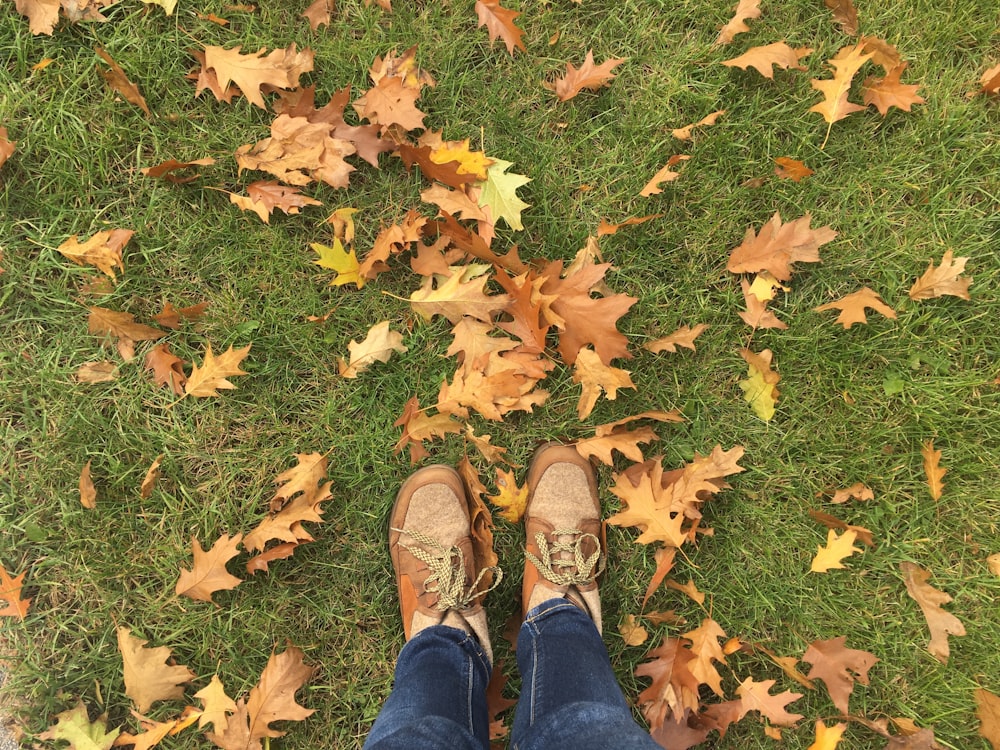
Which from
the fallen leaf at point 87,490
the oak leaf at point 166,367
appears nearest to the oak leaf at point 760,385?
the oak leaf at point 166,367

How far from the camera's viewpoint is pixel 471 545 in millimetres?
2246

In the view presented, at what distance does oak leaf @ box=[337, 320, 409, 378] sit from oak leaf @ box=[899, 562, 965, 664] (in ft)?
6.52

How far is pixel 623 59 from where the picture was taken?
7.54 ft

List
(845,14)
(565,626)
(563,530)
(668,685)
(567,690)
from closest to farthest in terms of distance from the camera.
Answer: (567,690)
(565,626)
(668,685)
(563,530)
(845,14)

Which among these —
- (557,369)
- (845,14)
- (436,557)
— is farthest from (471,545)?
(845,14)

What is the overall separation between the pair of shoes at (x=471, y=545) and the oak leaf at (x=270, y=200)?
40.8 inches

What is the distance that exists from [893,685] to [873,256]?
60.8 inches

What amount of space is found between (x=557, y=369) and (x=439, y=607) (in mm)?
912

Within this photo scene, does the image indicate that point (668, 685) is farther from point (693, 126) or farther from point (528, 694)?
point (693, 126)

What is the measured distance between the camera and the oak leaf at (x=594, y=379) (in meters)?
2.13

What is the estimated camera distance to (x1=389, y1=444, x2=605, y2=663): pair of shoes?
2.10 metres

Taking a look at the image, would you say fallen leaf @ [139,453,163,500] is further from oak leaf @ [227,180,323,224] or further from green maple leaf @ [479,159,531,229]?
green maple leaf @ [479,159,531,229]

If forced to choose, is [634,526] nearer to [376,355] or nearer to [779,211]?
[376,355]

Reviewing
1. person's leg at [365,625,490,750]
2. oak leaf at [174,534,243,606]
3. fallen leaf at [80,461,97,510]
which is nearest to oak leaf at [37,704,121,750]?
oak leaf at [174,534,243,606]
